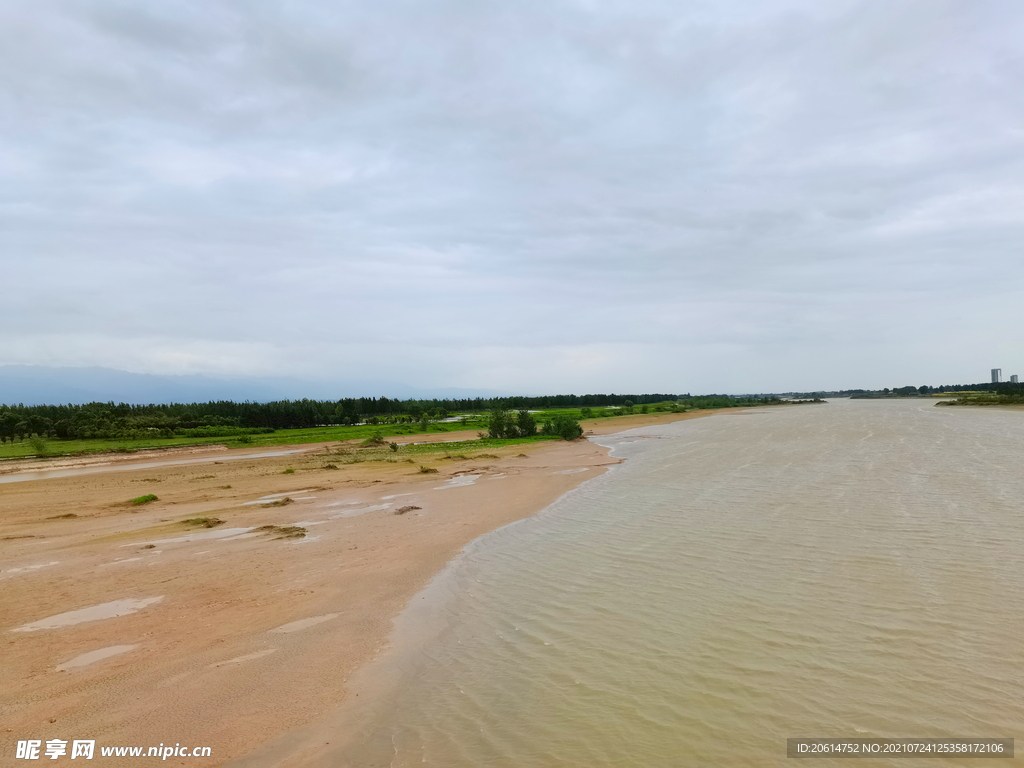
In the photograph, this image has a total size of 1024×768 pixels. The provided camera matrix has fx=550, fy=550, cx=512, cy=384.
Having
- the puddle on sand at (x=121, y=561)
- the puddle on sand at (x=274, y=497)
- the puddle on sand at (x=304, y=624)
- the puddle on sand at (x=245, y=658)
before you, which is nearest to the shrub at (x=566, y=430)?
the puddle on sand at (x=274, y=497)

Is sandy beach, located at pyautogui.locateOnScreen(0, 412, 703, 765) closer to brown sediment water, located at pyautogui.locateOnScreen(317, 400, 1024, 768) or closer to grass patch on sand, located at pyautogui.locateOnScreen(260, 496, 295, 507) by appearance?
grass patch on sand, located at pyautogui.locateOnScreen(260, 496, 295, 507)

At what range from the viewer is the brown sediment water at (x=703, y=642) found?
19.0 feet

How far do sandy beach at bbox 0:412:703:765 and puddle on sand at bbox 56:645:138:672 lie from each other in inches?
1.1

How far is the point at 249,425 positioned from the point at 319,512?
245 feet

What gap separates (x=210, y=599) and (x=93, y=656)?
250 cm

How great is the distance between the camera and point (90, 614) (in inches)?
385

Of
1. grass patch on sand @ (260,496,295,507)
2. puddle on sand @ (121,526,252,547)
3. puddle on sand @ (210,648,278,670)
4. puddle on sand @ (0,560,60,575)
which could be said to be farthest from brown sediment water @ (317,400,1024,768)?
grass patch on sand @ (260,496,295,507)

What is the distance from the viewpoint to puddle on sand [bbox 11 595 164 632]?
9203mm

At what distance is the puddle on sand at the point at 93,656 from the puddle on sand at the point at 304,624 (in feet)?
6.73

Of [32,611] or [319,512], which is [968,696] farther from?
[319,512]

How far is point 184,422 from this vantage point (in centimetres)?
7856

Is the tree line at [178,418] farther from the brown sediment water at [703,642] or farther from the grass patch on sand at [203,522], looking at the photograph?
the brown sediment water at [703,642]

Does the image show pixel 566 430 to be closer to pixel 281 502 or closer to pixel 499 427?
pixel 499 427

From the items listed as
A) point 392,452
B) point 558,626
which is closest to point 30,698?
point 558,626
